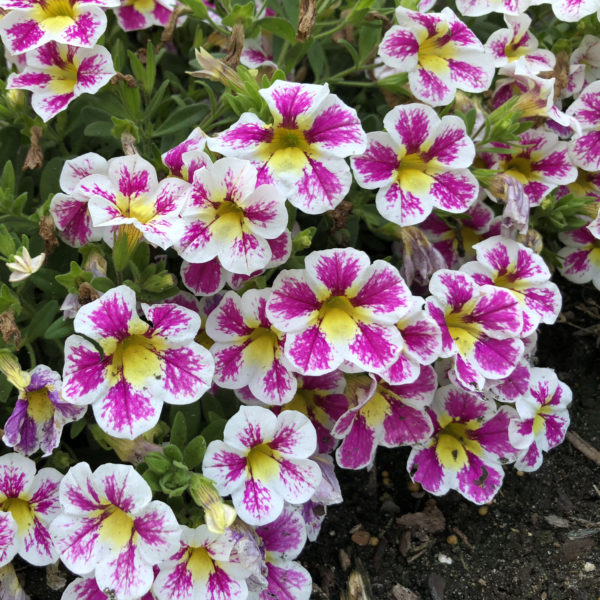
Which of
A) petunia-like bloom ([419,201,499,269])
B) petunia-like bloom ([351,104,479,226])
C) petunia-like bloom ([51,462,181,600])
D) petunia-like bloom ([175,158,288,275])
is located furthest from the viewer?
petunia-like bloom ([419,201,499,269])

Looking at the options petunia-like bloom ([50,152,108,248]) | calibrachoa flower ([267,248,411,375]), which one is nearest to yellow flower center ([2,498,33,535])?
petunia-like bloom ([50,152,108,248])

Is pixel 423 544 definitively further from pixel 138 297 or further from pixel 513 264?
pixel 138 297

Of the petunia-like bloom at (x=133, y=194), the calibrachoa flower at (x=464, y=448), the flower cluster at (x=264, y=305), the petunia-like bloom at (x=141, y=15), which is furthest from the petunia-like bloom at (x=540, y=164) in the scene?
the petunia-like bloom at (x=141, y=15)

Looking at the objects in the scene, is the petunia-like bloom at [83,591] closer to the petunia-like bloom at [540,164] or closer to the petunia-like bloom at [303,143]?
the petunia-like bloom at [303,143]

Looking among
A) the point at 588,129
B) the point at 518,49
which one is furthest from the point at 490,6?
the point at 588,129

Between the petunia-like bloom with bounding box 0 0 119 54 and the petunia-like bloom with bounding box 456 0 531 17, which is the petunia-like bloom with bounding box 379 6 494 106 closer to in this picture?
the petunia-like bloom with bounding box 456 0 531 17

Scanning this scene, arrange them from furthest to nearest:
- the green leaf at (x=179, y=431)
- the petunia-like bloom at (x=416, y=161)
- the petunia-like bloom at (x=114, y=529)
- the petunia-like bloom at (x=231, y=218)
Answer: the petunia-like bloom at (x=416, y=161), the green leaf at (x=179, y=431), the petunia-like bloom at (x=231, y=218), the petunia-like bloom at (x=114, y=529)

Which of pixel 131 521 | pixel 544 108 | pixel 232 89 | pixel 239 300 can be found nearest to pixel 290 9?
pixel 232 89

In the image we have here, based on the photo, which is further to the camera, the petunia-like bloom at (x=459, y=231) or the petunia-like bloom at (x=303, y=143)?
the petunia-like bloom at (x=459, y=231)
